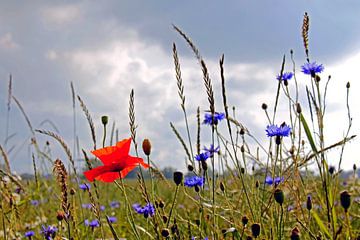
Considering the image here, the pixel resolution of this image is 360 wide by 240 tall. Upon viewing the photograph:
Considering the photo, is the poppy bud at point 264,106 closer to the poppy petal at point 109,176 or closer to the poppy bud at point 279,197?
the poppy bud at point 279,197

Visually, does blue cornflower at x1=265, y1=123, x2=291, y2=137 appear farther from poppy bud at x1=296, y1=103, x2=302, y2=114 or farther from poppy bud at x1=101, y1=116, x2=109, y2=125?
poppy bud at x1=101, y1=116, x2=109, y2=125

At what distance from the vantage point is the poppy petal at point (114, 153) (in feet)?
3.46

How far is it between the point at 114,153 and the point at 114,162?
0.02 metres

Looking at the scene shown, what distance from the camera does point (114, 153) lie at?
1058 mm

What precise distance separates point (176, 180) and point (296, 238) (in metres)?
0.36

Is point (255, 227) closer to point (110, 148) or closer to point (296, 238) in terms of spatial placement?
point (296, 238)

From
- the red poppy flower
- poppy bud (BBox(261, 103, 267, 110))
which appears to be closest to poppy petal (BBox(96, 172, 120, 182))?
the red poppy flower

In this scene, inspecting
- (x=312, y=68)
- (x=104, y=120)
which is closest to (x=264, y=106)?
(x=312, y=68)

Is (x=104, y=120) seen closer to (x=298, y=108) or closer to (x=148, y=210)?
(x=148, y=210)

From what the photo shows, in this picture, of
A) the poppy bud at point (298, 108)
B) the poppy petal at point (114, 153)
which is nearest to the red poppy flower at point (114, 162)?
the poppy petal at point (114, 153)

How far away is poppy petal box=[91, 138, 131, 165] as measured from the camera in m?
1.05

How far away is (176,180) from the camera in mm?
1201

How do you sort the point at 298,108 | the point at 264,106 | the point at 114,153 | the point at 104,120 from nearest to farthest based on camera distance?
the point at 114,153, the point at 104,120, the point at 298,108, the point at 264,106

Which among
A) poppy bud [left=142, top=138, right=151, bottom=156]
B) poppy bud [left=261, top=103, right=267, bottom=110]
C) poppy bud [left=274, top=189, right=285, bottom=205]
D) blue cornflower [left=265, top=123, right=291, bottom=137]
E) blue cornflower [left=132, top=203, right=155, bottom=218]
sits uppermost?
poppy bud [left=261, top=103, right=267, bottom=110]
